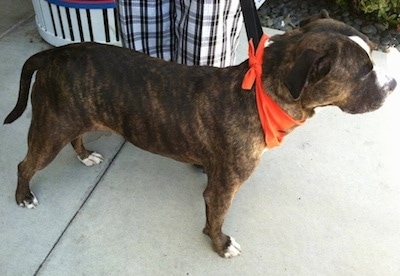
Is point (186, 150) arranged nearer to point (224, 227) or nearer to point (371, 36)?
point (224, 227)

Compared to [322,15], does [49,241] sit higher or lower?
lower

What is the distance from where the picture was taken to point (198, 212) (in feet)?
10.6

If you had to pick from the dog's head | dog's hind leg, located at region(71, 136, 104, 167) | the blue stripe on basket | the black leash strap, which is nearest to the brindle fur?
the dog's head

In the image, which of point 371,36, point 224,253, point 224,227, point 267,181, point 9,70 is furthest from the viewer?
point 371,36

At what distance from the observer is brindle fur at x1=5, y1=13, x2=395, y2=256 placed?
2.34 meters

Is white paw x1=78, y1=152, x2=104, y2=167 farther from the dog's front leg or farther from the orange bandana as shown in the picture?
the orange bandana

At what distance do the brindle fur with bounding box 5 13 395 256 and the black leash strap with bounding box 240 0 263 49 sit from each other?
22cm

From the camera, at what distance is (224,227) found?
315cm

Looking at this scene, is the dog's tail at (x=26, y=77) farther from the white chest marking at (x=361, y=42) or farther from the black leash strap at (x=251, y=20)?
the white chest marking at (x=361, y=42)

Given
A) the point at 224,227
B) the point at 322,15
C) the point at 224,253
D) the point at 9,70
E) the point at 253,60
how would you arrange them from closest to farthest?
the point at 253,60 < the point at 322,15 < the point at 224,253 < the point at 224,227 < the point at 9,70

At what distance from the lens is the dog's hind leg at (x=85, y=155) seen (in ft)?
11.0

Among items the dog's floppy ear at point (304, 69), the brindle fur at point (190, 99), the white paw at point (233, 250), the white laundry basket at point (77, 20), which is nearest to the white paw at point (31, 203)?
the brindle fur at point (190, 99)

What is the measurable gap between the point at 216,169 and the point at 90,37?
82.6 inches

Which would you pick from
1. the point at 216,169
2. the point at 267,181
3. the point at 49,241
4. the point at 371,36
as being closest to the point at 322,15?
the point at 216,169
